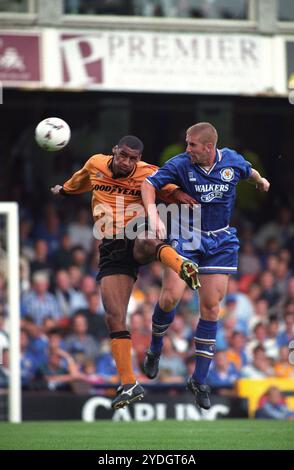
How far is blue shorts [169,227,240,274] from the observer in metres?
11.7

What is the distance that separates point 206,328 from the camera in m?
11.8

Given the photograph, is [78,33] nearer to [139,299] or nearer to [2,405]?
[139,299]

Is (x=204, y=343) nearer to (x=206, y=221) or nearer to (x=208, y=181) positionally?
(x=206, y=221)

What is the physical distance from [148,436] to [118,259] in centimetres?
182

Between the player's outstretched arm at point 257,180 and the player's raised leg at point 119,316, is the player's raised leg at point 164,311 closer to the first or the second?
the player's raised leg at point 119,316

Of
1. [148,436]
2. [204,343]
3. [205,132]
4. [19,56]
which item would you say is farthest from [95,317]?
[205,132]

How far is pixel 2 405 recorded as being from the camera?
17.0 meters

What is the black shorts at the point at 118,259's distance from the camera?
1193 centimetres

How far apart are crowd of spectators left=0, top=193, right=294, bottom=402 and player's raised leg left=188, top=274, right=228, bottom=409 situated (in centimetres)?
594

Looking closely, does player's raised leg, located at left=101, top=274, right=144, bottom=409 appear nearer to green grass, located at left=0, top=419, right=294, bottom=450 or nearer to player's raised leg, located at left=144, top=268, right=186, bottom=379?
player's raised leg, located at left=144, top=268, right=186, bottom=379

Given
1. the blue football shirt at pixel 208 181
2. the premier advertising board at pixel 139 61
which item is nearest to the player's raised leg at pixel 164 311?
the blue football shirt at pixel 208 181

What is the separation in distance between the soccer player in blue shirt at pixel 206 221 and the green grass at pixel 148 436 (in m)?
0.59

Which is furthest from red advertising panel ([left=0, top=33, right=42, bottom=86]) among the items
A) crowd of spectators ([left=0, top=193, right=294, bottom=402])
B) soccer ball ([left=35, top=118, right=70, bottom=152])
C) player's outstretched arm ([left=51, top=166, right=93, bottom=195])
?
soccer ball ([left=35, top=118, right=70, bottom=152])
